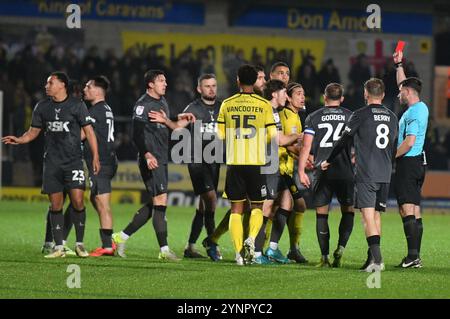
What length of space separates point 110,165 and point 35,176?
34.4ft

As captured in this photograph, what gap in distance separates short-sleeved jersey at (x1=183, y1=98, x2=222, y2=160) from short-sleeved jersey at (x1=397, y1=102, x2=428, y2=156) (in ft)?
7.69

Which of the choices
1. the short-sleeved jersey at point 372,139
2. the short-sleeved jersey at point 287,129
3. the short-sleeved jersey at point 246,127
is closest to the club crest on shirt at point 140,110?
the short-sleeved jersey at point 246,127

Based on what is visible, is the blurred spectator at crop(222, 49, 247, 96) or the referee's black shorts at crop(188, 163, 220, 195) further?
the blurred spectator at crop(222, 49, 247, 96)

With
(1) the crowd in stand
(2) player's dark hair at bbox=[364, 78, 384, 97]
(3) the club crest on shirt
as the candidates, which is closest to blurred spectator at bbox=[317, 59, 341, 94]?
(1) the crowd in stand

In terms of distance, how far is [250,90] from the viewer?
37.1 ft

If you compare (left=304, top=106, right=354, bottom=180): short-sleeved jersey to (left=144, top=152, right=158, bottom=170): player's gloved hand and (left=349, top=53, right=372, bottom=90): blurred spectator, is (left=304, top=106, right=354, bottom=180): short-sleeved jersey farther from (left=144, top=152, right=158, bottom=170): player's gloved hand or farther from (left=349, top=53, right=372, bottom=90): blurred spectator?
(left=349, top=53, right=372, bottom=90): blurred spectator

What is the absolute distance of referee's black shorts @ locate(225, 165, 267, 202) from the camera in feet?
37.0

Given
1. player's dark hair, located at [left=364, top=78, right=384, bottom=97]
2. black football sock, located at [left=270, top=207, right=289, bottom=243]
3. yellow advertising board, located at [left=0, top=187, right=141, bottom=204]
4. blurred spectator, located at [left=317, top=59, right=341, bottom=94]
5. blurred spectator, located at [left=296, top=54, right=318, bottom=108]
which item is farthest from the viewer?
blurred spectator, located at [left=317, top=59, right=341, bottom=94]

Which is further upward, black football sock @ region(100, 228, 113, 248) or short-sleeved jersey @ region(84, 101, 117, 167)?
short-sleeved jersey @ region(84, 101, 117, 167)

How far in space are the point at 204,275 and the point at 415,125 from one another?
9.19 feet

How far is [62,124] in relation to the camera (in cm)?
1222

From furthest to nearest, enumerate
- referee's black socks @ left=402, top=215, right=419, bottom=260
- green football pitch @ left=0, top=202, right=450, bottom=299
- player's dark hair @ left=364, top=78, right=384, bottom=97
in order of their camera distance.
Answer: referee's black socks @ left=402, top=215, right=419, bottom=260
player's dark hair @ left=364, top=78, right=384, bottom=97
green football pitch @ left=0, top=202, right=450, bottom=299

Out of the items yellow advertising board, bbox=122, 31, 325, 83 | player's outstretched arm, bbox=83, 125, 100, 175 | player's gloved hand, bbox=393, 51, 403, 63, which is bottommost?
player's outstretched arm, bbox=83, 125, 100, 175

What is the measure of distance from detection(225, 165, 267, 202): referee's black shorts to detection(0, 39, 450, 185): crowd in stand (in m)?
12.1
